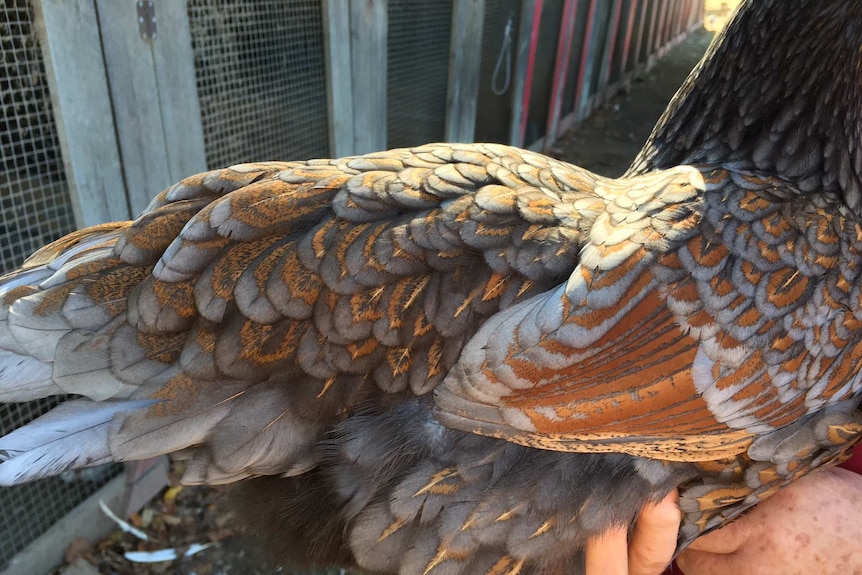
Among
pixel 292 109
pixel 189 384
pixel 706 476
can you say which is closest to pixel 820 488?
pixel 706 476

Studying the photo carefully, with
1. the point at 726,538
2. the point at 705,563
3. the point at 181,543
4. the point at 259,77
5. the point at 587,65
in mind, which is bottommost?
the point at 181,543

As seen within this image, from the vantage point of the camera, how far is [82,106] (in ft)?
6.66

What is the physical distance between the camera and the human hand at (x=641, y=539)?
1.30 m

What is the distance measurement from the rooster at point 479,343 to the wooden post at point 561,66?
617 centimetres

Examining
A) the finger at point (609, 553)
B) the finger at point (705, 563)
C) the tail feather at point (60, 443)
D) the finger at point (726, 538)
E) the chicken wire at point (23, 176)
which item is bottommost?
the finger at point (705, 563)

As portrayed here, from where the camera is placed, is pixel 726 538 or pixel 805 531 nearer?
pixel 805 531

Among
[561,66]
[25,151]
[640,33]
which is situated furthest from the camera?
[640,33]

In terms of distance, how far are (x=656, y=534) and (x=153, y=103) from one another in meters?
2.12

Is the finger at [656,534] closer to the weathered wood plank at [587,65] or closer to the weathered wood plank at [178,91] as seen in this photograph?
the weathered wood plank at [178,91]

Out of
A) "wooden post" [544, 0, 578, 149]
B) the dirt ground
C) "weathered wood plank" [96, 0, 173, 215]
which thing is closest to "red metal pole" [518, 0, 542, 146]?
"wooden post" [544, 0, 578, 149]

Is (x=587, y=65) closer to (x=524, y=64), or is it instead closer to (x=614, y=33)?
(x=614, y=33)

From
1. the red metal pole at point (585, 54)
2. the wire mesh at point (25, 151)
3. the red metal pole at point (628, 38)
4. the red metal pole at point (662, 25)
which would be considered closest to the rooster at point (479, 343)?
the wire mesh at point (25, 151)

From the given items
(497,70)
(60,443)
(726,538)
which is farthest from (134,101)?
(497,70)

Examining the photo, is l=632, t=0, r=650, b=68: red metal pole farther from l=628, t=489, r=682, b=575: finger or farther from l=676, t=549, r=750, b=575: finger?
l=628, t=489, r=682, b=575: finger
